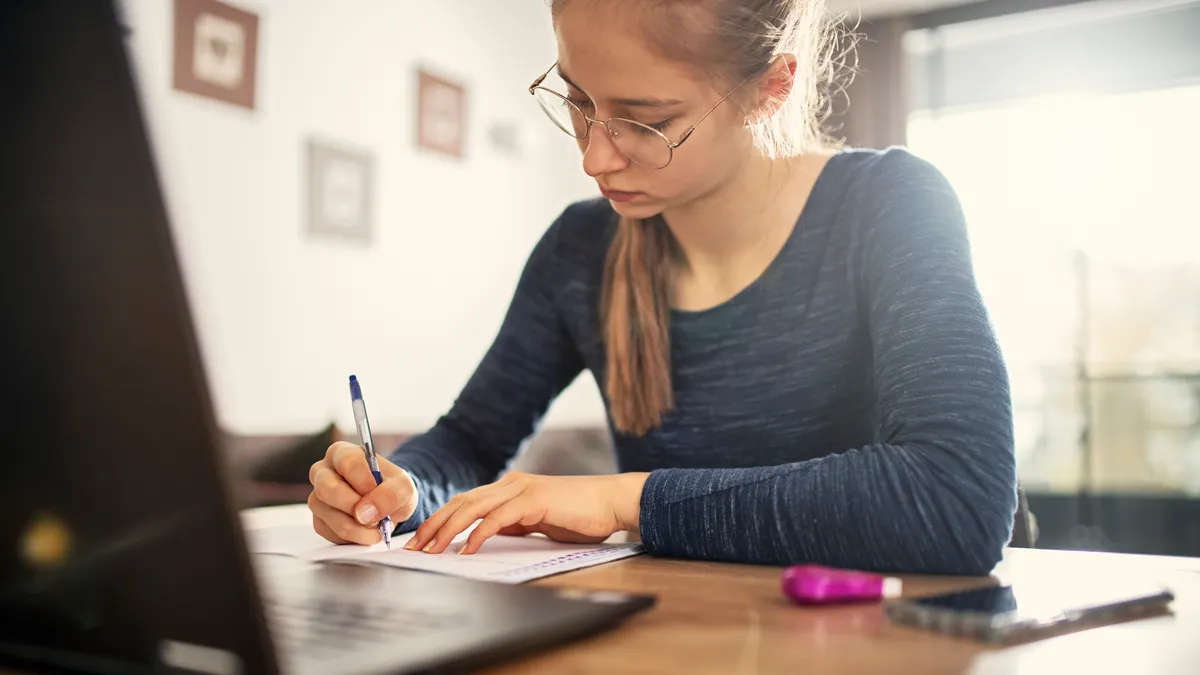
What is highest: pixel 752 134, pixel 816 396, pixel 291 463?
pixel 752 134

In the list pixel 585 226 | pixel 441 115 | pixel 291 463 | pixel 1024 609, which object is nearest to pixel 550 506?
pixel 1024 609

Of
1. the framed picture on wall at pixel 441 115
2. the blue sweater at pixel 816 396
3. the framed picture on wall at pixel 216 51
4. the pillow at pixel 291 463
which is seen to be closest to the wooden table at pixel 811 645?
the blue sweater at pixel 816 396

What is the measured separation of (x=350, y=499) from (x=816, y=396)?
0.57 meters

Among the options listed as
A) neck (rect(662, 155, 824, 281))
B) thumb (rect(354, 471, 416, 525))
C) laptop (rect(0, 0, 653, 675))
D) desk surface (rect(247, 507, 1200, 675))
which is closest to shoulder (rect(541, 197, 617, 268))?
neck (rect(662, 155, 824, 281))

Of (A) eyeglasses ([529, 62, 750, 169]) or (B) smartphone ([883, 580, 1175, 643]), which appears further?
(A) eyeglasses ([529, 62, 750, 169])

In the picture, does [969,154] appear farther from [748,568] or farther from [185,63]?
[748,568]

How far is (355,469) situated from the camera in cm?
97

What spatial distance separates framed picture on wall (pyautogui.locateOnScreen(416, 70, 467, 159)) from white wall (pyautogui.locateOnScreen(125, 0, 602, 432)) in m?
0.05

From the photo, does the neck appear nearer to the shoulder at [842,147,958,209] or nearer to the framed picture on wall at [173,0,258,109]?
the shoulder at [842,147,958,209]

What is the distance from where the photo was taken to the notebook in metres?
0.76

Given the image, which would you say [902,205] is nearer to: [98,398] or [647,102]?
[647,102]

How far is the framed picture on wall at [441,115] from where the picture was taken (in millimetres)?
3432

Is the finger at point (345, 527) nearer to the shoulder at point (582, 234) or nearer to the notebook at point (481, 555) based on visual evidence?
the notebook at point (481, 555)

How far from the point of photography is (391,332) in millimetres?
3314
